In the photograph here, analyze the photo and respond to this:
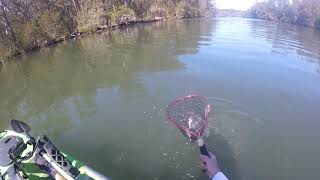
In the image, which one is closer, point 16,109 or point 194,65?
point 16,109

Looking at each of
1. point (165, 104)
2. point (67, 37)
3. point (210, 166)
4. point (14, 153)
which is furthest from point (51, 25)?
point (210, 166)

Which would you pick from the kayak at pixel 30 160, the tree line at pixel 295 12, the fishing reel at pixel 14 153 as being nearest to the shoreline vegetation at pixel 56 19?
the fishing reel at pixel 14 153

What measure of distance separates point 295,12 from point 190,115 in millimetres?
75512

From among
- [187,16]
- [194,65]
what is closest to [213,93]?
[194,65]

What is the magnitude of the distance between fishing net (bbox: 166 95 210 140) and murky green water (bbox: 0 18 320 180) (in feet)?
7.95

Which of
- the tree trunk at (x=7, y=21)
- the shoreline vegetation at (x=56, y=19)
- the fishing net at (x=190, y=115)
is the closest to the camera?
the fishing net at (x=190, y=115)

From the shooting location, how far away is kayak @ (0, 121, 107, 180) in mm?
5879

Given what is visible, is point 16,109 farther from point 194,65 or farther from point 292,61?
point 292,61

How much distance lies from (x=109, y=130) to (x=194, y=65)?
8698mm

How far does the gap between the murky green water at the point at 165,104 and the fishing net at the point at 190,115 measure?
242 cm

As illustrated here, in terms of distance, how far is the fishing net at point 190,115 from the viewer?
5.11 meters

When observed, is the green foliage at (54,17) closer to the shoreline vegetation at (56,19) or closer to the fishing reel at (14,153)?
the shoreline vegetation at (56,19)

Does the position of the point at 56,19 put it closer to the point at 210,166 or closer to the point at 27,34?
the point at 27,34

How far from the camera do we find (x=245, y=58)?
19656mm
